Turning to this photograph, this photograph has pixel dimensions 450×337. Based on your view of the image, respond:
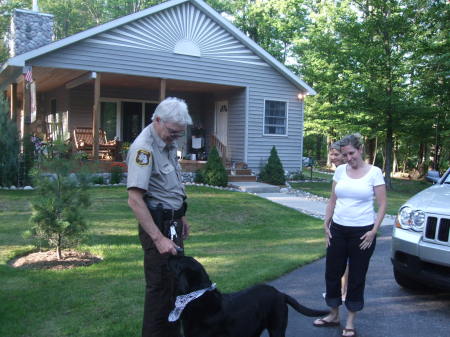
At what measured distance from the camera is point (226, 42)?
15.2 m

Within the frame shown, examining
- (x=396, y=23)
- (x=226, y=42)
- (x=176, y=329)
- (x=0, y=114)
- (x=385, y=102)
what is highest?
(x=396, y=23)

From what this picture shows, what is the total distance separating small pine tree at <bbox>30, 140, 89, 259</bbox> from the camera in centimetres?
541

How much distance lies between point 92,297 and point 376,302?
291 cm

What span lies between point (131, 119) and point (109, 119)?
81 centimetres

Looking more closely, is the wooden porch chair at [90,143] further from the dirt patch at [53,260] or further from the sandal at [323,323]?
the sandal at [323,323]

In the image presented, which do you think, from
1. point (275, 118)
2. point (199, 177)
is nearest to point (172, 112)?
point (199, 177)

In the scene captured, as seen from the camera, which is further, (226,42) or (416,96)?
(416,96)

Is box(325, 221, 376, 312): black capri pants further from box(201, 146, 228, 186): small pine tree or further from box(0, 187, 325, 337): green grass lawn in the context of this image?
box(201, 146, 228, 186): small pine tree

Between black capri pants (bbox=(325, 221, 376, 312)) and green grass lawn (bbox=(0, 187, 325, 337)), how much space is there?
4.01 feet

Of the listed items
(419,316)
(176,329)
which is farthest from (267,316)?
(419,316)

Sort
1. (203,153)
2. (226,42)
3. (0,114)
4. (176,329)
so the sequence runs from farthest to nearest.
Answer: (203,153) < (226,42) < (0,114) < (176,329)

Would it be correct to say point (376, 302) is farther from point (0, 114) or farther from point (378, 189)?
point (0, 114)

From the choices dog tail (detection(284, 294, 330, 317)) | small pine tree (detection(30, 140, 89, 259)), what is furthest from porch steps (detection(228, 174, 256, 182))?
dog tail (detection(284, 294, 330, 317))

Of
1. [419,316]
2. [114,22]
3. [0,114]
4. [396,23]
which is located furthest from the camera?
[396,23]
